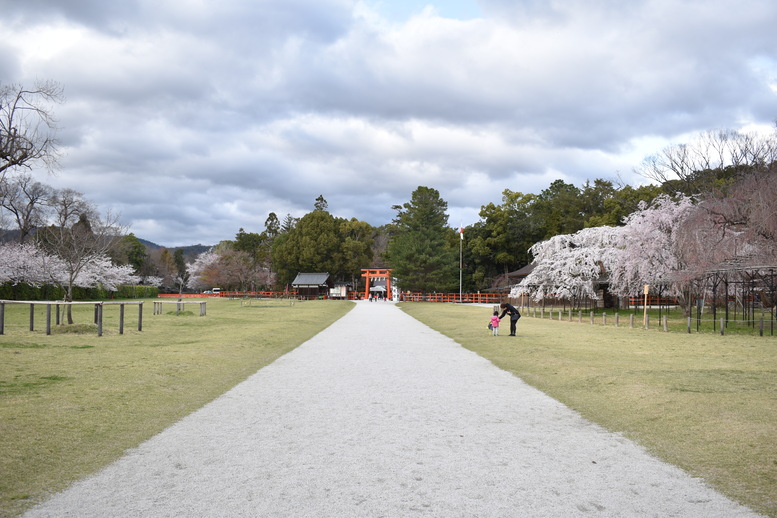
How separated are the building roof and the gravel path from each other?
69.3 meters

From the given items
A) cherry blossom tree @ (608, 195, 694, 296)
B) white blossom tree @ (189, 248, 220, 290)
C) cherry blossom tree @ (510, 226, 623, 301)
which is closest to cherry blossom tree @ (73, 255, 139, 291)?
white blossom tree @ (189, 248, 220, 290)

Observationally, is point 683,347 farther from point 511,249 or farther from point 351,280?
point 351,280

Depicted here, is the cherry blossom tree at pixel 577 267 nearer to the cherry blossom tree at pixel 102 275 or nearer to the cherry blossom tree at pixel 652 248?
the cherry blossom tree at pixel 652 248

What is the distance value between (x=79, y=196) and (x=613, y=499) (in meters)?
63.4

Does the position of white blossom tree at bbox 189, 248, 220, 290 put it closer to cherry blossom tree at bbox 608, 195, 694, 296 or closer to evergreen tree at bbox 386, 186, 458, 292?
evergreen tree at bbox 386, 186, 458, 292

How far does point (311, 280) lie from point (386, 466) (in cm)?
7411

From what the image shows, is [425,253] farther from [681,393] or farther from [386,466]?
[386,466]

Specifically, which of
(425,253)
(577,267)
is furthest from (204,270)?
(577,267)

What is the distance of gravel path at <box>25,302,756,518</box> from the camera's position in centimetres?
425

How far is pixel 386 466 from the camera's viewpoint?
5191mm

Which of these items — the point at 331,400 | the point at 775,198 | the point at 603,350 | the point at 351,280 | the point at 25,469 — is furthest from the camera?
the point at 351,280

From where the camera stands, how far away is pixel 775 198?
68.1 ft

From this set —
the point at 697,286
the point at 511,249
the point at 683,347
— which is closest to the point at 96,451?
the point at 683,347

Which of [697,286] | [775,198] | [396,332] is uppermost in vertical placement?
[775,198]
